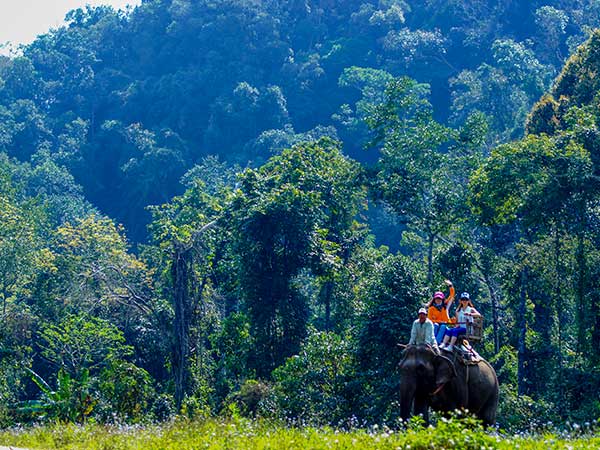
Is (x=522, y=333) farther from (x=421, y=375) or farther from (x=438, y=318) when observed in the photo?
(x=421, y=375)

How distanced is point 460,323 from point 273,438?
3.85 meters

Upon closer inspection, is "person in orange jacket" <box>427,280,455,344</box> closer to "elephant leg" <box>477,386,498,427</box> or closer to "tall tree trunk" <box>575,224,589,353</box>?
"elephant leg" <box>477,386,498,427</box>

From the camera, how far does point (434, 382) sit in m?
13.6

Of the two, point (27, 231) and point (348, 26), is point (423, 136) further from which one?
point (348, 26)

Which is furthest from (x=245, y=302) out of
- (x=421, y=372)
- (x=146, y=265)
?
(x=146, y=265)

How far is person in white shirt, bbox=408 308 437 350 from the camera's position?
1348 centimetres

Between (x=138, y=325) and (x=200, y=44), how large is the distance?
162 feet

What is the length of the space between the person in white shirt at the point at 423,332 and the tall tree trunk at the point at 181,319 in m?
13.6

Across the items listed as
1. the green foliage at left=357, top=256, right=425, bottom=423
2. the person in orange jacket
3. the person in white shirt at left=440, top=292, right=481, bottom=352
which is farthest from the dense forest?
the person in white shirt at left=440, top=292, right=481, bottom=352

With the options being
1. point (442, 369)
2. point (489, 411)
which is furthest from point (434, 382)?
point (489, 411)

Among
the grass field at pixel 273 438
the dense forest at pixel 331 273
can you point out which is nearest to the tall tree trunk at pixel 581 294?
the dense forest at pixel 331 273

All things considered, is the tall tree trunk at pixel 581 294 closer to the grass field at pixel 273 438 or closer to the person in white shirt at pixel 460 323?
the person in white shirt at pixel 460 323

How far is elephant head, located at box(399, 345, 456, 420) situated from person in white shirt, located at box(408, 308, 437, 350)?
9cm

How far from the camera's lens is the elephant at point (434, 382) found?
531 inches
